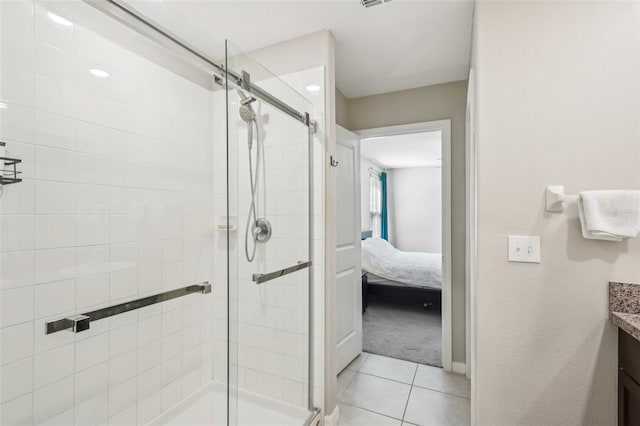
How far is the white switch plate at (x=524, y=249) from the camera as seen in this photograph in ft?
4.61

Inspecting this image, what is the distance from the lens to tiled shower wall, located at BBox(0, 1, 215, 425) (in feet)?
3.95

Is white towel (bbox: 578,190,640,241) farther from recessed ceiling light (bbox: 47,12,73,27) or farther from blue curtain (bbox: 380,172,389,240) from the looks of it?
blue curtain (bbox: 380,172,389,240)

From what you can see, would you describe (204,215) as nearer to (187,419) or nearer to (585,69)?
(187,419)

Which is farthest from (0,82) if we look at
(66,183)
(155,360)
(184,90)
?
(155,360)

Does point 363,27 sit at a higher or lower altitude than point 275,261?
higher

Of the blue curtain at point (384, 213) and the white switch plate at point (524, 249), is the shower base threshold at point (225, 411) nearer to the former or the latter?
the white switch plate at point (524, 249)

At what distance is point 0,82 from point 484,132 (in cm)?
203

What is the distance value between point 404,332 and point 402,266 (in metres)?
1.13

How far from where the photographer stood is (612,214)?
1229 mm

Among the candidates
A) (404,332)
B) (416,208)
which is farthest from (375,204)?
(404,332)

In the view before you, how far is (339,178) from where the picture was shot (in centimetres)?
274

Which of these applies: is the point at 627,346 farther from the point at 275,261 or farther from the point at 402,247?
the point at 402,247

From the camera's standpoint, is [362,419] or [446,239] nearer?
[362,419]

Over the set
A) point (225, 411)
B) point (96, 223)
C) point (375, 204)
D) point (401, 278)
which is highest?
point (375, 204)
